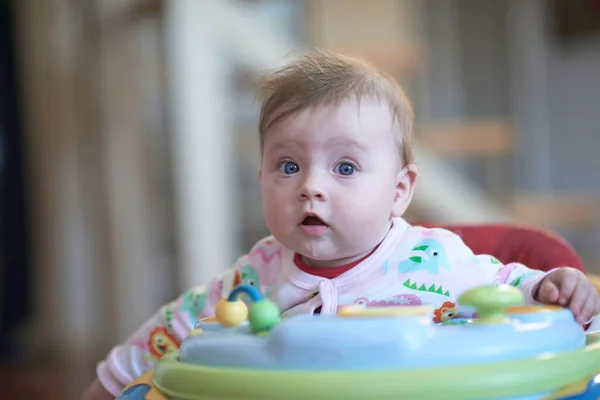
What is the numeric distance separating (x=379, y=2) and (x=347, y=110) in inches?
97.5

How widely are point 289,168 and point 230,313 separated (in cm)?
21

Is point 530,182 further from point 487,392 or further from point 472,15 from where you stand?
point 487,392

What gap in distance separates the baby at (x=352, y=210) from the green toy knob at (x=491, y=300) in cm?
14

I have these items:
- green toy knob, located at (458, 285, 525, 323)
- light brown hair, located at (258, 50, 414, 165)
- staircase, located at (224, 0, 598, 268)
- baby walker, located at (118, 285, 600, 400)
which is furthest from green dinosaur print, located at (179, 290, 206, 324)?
staircase, located at (224, 0, 598, 268)

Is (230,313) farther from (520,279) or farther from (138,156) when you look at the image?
(138,156)

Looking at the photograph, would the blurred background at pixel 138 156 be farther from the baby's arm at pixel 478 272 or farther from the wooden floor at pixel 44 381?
the baby's arm at pixel 478 272

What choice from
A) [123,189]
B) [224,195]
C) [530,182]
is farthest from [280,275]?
[530,182]

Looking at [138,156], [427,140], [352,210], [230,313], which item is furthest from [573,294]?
[427,140]

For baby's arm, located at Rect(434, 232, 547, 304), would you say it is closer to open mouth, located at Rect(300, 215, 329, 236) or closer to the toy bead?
open mouth, located at Rect(300, 215, 329, 236)

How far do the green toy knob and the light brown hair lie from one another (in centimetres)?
26

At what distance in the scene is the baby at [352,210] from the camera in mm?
806

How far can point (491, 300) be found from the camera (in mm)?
634

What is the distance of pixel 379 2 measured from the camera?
3.18m

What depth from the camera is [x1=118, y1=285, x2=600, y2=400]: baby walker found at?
0.56 meters
